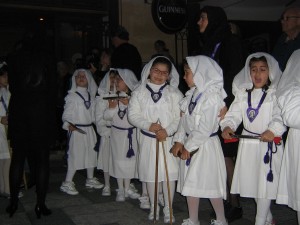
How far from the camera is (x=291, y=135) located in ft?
11.4

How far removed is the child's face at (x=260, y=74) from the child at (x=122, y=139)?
5.59 feet

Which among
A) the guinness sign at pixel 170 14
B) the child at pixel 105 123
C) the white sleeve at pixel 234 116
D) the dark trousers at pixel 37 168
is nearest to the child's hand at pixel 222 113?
the white sleeve at pixel 234 116

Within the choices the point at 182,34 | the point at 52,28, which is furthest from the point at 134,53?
the point at 52,28

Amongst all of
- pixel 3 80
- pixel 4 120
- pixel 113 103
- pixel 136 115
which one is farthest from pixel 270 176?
pixel 3 80

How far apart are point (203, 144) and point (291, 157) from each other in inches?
31.2

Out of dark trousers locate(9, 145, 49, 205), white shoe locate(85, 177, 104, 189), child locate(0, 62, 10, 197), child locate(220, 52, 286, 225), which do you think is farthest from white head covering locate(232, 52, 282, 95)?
child locate(0, 62, 10, 197)

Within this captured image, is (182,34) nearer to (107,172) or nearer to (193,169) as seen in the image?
(107,172)

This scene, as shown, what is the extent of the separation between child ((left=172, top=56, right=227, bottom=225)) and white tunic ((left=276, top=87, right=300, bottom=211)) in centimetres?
59

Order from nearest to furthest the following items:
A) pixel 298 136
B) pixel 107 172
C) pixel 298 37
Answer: pixel 298 136 < pixel 298 37 < pixel 107 172

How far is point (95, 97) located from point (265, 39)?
13.0 feet

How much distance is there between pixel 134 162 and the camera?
504 cm

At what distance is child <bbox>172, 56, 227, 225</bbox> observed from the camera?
12.5ft

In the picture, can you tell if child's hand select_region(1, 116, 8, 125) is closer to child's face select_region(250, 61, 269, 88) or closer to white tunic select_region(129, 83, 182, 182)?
white tunic select_region(129, 83, 182, 182)

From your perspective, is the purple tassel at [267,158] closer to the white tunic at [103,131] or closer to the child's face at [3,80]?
the white tunic at [103,131]
